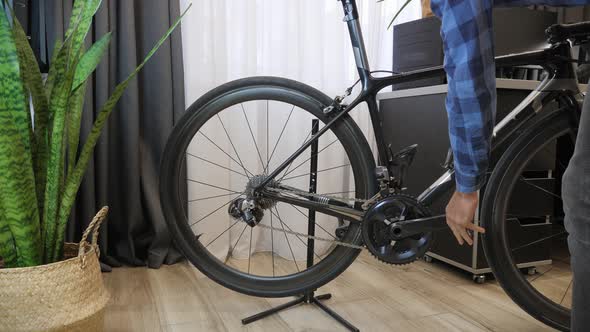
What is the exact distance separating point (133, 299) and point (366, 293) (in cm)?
72

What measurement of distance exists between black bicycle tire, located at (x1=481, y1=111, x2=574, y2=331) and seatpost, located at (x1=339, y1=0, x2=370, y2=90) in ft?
1.30

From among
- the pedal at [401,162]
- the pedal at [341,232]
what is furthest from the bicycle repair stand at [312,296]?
the pedal at [401,162]

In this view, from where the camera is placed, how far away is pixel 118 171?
1.61m

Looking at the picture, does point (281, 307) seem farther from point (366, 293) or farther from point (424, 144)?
point (424, 144)

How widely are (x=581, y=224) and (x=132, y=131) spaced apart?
139 centimetres

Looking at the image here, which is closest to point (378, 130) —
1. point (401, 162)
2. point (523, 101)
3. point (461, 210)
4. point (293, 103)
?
point (401, 162)

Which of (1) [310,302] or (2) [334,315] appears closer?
(2) [334,315]

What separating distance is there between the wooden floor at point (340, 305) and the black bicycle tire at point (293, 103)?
96mm

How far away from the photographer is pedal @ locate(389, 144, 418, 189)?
1134 mm

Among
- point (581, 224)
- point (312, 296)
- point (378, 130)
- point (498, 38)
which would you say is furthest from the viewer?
point (498, 38)

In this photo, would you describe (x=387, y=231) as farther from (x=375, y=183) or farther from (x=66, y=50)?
(x=66, y=50)

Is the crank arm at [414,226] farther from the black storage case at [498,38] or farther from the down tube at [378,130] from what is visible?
the black storage case at [498,38]

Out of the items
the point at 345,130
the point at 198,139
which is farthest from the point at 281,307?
the point at 198,139

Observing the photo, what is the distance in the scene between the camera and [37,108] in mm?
913
